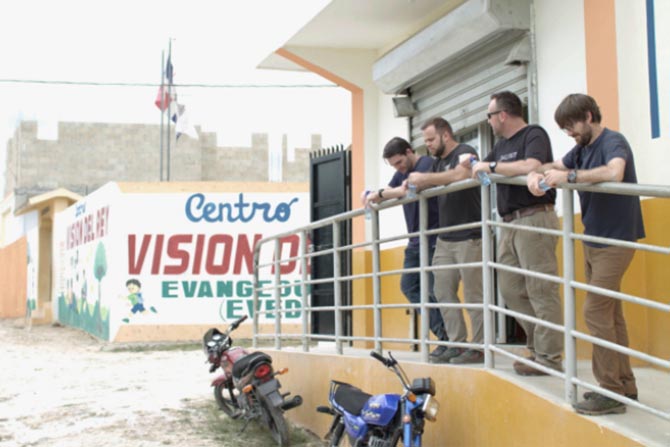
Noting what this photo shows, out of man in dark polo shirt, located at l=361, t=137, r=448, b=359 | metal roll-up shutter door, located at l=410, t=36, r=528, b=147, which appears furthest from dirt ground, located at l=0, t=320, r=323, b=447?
metal roll-up shutter door, located at l=410, t=36, r=528, b=147

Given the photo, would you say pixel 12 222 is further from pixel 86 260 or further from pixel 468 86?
pixel 468 86

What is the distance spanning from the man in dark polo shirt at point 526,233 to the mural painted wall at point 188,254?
13492 mm

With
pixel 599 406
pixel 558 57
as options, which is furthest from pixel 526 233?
pixel 558 57

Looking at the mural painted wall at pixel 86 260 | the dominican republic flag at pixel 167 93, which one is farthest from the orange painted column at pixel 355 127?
→ the dominican republic flag at pixel 167 93

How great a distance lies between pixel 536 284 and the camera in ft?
15.9

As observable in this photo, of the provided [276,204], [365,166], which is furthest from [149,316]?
[365,166]

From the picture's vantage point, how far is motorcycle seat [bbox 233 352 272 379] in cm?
765

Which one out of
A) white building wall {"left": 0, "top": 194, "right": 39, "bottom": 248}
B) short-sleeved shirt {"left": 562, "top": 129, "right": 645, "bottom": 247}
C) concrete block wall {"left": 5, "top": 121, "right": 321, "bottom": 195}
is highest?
concrete block wall {"left": 5, "top": 121, "right": 321, "bottom": 195}

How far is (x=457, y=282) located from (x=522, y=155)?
114cm

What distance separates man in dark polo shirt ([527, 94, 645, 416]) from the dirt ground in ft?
11.8

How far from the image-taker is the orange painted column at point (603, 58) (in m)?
5.84

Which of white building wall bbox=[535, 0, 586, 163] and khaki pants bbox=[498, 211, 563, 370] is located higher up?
white building wall bbox=[535, 0, 586, 163]

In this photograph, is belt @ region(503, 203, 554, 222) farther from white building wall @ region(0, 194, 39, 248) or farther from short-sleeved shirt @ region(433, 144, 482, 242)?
white building wall @ region(0, 194, 39, 248)

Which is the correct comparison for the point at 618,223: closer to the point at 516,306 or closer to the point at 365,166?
the point at 516,306
